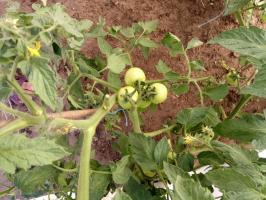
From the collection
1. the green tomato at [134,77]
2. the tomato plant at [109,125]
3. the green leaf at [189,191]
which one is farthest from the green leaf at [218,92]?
the green leaf at [189,191]

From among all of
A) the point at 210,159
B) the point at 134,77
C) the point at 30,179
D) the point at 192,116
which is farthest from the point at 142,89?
the point at 30,179

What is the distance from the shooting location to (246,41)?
93cm

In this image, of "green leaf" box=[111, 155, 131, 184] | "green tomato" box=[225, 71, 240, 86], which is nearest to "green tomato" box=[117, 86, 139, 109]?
"green leaf" box=[111, 155, 131, 184]

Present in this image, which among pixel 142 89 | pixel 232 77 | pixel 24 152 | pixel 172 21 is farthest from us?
pixel 172 21

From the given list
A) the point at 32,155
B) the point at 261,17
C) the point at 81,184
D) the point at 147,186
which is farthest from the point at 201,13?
the point at 32,155

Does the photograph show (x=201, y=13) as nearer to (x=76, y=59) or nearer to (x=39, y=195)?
(x=76, y=59)

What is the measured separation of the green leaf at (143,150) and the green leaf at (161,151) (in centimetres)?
2

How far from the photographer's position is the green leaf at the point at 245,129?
41.9 inches

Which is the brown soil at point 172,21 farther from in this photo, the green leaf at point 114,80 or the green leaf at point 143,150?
the green leaf at point 143,150

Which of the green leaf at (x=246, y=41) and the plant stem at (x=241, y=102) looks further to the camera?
the plant stem at (x=241, y=102)

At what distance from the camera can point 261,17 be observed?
1674mm

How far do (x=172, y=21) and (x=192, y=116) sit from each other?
567 millimetres

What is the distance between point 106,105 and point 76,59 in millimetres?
295

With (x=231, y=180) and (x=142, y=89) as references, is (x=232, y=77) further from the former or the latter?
(x=231, y=180)
